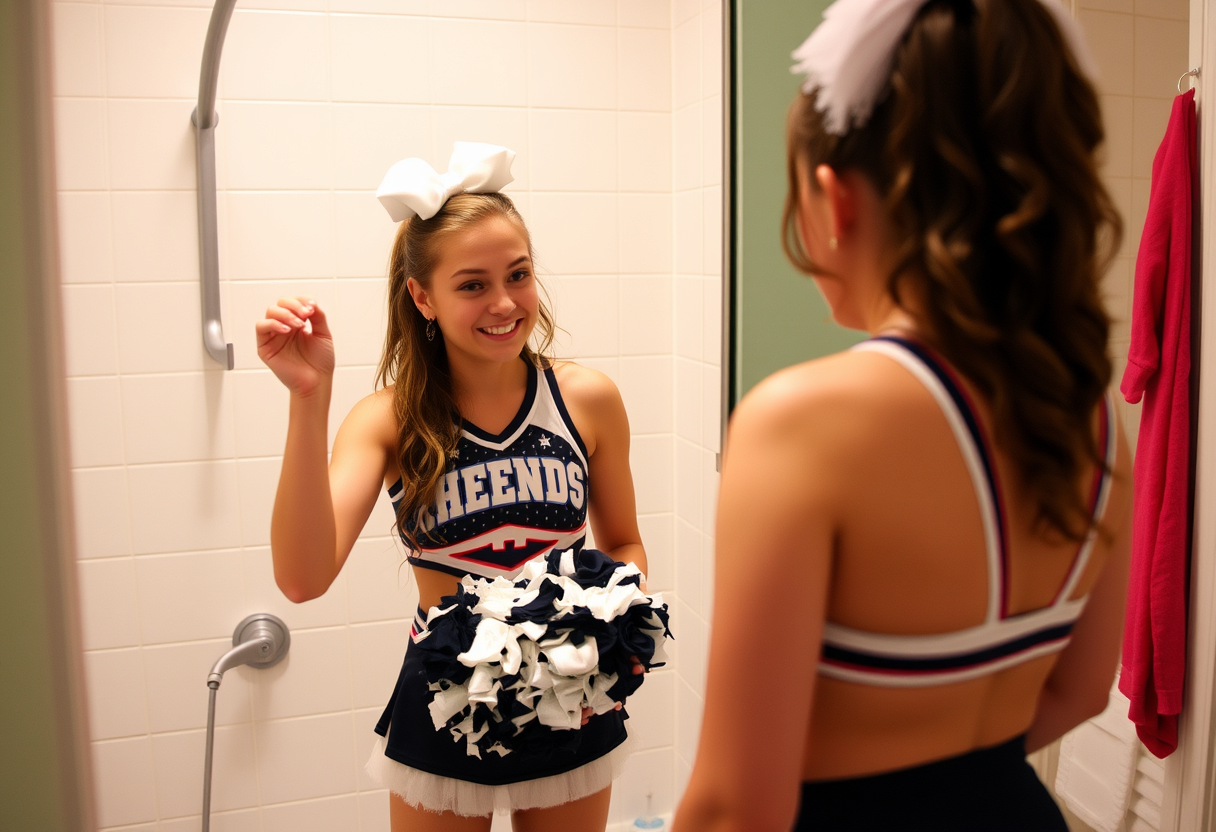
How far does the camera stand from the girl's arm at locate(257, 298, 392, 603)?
2.97 ft

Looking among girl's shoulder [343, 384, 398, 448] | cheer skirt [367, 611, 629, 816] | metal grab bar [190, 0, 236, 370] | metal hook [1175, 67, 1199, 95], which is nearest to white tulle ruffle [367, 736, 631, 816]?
cheer skirt [367, 611, 629, 816]

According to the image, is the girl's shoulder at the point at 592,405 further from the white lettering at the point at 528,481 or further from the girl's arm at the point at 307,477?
the girl's arm at the point at 307,477

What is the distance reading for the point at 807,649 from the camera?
506 millimetres

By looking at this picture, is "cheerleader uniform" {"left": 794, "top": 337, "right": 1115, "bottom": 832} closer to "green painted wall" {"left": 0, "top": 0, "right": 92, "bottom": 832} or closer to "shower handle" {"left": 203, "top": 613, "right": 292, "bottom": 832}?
"green painted wall" {"left": 0, "top": 0, "right": 92, "bottom": 832}

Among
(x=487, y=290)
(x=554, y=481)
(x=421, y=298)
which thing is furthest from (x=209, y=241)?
(x=554, y=481)

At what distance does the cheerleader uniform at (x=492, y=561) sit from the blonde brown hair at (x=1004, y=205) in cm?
68

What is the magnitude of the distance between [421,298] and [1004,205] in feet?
2.59

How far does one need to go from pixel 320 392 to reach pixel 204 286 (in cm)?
77

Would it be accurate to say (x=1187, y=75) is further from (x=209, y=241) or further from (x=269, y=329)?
(x=209, y=241)

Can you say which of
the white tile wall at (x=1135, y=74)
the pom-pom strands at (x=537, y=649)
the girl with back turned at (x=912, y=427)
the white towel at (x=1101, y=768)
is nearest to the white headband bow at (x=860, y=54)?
the girl with back turned at (x=912, y=427)

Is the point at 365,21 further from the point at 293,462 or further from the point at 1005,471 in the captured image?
the point at 1005,471

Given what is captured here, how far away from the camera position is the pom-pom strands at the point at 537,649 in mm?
917

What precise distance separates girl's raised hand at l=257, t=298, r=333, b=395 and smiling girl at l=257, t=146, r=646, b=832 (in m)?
0.20

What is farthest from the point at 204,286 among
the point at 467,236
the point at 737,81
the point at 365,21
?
the point at 737,81
